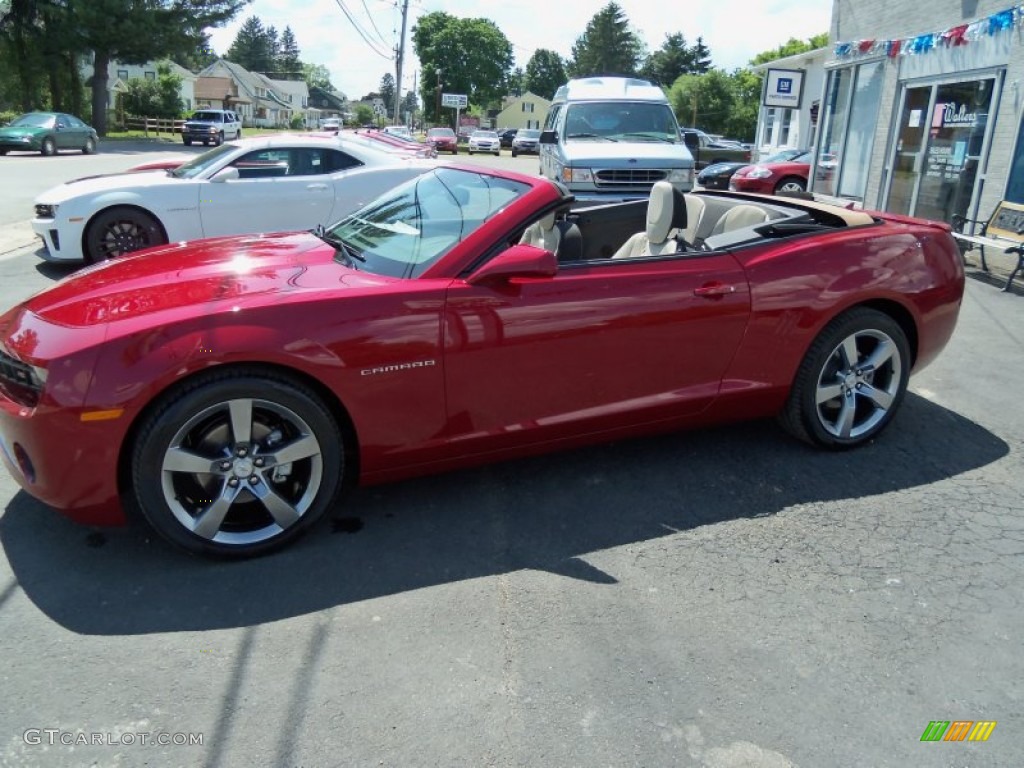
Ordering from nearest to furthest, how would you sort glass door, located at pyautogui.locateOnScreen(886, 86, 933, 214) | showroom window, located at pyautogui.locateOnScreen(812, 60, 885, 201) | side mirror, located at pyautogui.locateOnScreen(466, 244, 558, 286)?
1. side mirror, located at pyautogui.locateOnScreen(466, 244, 558, 286)
2. glass door, located at pyautogui.locateOnScreen(886, 86, 933, 214)
3. showroom window, located at pyautogui.locateOnScreen(812, 60, 885, 201)

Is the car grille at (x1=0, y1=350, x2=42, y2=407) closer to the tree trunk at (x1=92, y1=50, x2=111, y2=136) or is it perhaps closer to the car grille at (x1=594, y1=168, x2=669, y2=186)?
the car grille at (x1=594, y1=168, x2=669, y2=186)

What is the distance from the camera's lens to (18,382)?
290 cm

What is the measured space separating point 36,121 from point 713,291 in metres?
29.7

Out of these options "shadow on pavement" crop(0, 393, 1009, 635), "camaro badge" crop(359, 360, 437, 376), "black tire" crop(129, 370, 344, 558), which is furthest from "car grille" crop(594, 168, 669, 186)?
"black tire" crop(129, 370, 344, 558)

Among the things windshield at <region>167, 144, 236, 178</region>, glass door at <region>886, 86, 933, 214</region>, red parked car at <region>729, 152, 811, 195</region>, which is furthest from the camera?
red parked car at <region>729, 152, 811, 195</region>

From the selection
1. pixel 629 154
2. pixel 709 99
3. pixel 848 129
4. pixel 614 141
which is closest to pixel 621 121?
pixel 614 141

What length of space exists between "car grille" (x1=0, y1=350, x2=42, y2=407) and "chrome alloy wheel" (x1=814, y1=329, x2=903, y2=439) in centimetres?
348

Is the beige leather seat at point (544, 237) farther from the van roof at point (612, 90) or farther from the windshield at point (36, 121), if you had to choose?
the windshield at point (36, 121)

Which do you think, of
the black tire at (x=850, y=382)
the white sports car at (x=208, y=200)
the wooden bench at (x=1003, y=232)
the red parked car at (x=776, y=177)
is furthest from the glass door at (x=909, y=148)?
the black tire at (x=850, y=382)

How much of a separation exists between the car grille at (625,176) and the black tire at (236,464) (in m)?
8.97

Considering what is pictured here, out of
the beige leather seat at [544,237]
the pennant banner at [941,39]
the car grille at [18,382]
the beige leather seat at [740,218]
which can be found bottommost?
the car grille at [18,382]

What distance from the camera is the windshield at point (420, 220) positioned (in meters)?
3.41

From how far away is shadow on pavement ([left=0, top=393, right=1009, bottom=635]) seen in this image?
2.85 meters

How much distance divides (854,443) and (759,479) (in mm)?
687
